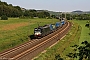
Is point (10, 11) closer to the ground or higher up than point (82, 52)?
closer to the ground

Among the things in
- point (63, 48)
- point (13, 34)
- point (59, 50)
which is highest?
point (59, 50)

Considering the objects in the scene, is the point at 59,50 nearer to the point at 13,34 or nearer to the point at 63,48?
the point at 63,48

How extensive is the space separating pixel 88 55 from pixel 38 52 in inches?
848

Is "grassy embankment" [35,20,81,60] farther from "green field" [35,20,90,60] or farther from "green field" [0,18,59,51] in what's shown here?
"green field" [0,18,59,51]

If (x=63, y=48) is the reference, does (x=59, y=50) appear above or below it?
above

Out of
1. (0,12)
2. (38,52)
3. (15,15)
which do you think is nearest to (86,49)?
(38,52)

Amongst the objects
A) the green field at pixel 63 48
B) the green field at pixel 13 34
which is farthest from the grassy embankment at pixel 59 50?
the green field at pixel 13 34

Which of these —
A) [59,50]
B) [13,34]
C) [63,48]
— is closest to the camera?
[59,50]

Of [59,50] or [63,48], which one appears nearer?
[59,50]

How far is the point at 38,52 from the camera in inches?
1033

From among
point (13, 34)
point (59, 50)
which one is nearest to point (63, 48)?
point (59, 50)

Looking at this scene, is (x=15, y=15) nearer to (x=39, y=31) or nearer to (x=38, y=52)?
(x=39, y=31)

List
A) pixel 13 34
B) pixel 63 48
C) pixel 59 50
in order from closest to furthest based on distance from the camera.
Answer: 1. pixel 59 50
2. pixel 63 48
3. pixel 13 34

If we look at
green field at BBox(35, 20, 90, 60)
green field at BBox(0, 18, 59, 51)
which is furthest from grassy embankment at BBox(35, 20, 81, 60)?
green field at BBox(0, 18, 59, 51)
